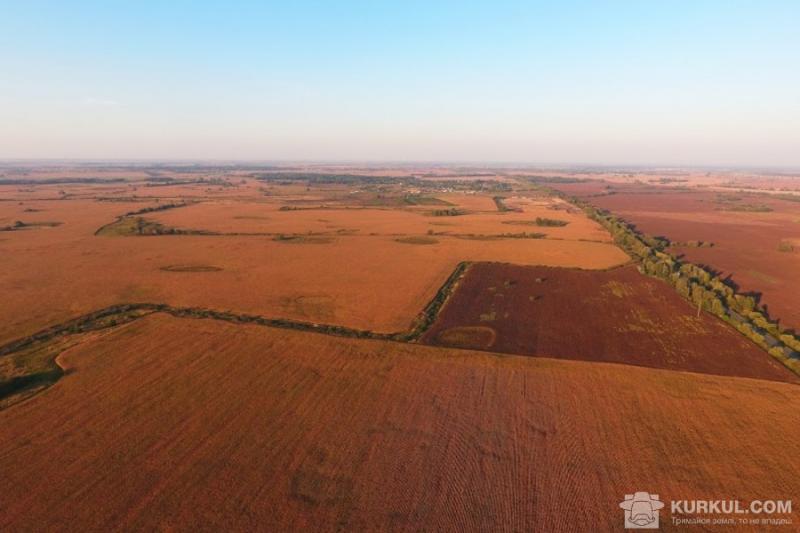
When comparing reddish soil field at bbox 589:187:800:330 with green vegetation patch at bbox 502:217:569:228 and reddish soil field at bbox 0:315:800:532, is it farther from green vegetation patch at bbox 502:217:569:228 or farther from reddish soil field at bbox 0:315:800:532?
reddish soil field at bbox 0:315:800:532

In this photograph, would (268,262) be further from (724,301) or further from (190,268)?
(724,301)

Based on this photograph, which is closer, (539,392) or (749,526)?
(749,526)

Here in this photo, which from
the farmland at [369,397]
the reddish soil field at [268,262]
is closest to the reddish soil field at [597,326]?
the farmland at [369,397]

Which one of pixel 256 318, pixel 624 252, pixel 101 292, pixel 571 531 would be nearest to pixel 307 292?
pixel 256 318

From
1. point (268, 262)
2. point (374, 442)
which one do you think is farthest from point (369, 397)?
point (268, 262)

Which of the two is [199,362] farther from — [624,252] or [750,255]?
[750,255]

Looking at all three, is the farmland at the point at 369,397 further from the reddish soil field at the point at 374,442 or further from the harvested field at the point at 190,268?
the harvested field at the point at 190,268
